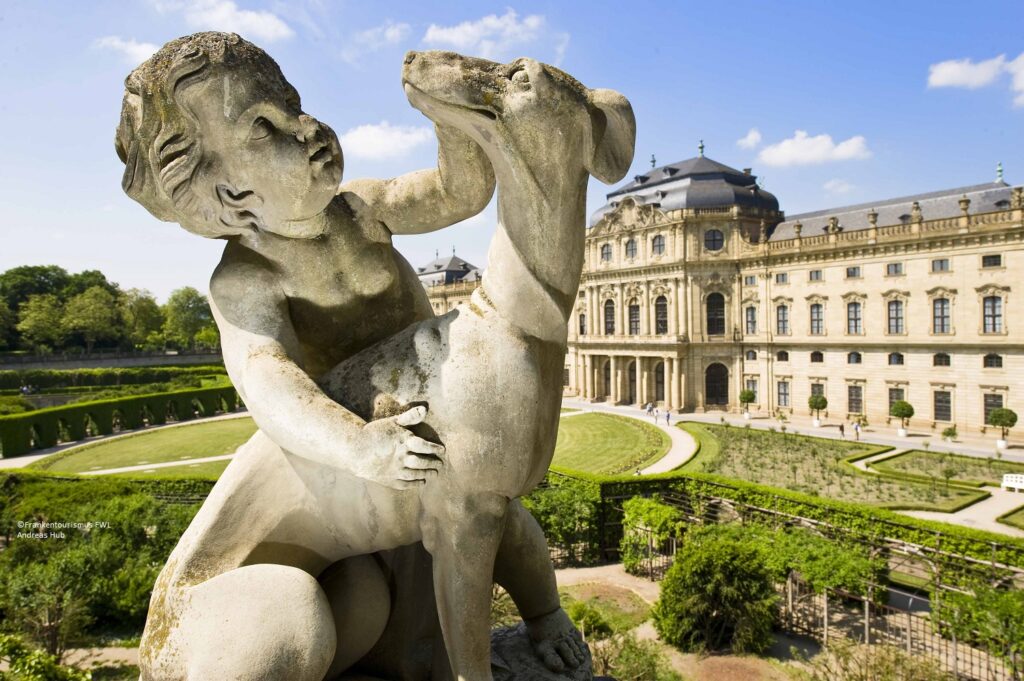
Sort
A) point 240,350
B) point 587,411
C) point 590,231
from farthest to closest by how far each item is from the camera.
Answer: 1. point 590,231
2. point 587,411
3. point 240,350

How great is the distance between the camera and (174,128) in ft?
7.32

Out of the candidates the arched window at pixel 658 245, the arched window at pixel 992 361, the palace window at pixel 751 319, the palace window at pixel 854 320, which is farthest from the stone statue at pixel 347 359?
the arched window at pixel 658 245

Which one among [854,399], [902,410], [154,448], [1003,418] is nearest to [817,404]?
[854,399]

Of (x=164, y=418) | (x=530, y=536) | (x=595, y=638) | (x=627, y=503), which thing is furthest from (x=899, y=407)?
(x=164, y=418)

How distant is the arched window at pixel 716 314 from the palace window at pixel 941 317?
11.9 metres

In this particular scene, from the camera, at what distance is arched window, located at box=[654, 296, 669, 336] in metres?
42.0

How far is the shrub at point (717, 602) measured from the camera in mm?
10852

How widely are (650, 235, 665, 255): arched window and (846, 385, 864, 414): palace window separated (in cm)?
1450

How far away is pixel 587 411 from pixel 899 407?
57.6ft

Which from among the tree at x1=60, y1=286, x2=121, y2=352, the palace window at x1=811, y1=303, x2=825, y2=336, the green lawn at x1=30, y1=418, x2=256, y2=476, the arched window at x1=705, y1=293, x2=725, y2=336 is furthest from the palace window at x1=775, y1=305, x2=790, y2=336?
the tree at x1=60, y1=286, x2=121, y2=352

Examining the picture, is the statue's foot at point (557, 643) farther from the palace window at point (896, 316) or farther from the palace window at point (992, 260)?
the palace window at point (896, 316)

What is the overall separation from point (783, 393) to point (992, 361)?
1081 centimetres

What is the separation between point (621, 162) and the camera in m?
2.34

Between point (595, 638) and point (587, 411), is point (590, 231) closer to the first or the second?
point (587, 411)
